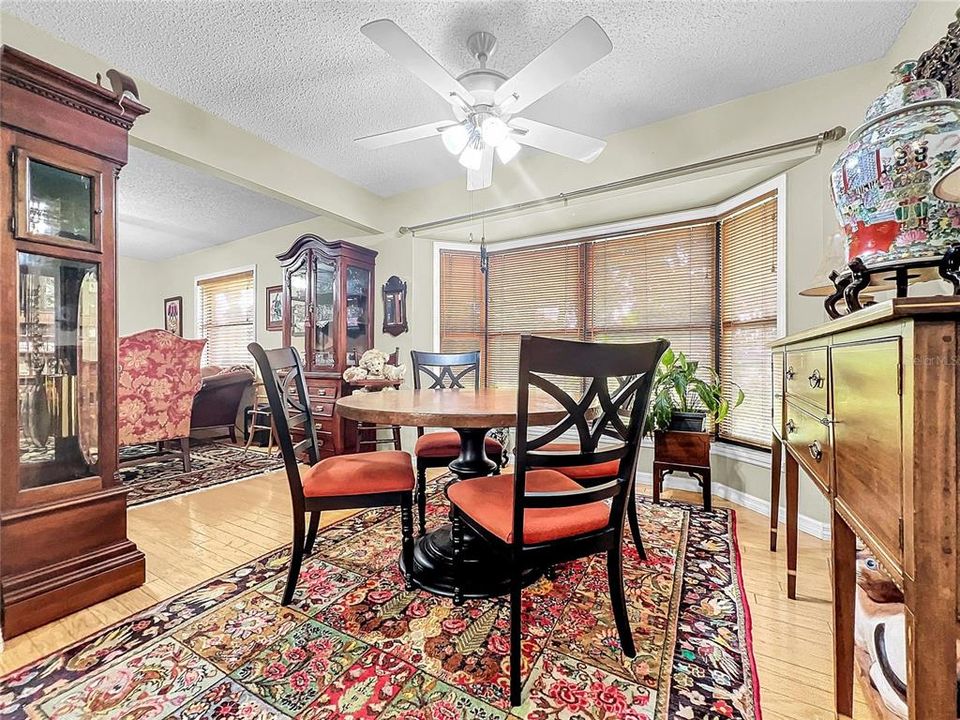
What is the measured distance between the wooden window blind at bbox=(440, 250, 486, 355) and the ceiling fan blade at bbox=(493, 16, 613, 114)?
2.30 meters

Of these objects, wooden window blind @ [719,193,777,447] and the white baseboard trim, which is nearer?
the white baseboard trim

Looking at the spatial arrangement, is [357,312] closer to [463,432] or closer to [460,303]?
[460,303]

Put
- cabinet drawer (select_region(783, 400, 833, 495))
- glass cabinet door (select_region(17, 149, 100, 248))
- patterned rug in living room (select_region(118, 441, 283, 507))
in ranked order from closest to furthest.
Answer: cabinet drawer (select_region(783, 400, 833, 495)) → glass cabinet door (select_region(17, 149, 100, 248)) → patterned rug in living room (select_region(118, 441, 283, 507))

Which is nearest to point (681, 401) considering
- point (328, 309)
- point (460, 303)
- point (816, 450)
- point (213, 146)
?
point (816, 450)

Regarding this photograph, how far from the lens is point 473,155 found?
2.14 meters

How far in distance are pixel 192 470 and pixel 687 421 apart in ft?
13.2

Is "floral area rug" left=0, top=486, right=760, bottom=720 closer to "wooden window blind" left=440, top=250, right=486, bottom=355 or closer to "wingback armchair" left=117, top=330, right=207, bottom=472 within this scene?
"wingback armchair" left=117, top=330, right=207, bottom=472

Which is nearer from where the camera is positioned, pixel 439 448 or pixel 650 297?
pixel 439 448

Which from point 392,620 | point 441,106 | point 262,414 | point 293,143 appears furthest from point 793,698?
point 262,414

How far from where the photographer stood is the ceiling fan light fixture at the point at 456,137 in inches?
78.3

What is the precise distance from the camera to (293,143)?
10.1 ft

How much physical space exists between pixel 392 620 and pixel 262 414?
388 centimetres

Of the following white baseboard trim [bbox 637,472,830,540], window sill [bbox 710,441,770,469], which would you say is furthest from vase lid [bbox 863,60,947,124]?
window sill [bbox 710,441,770,469]

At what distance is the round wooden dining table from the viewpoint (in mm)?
1324
